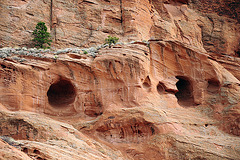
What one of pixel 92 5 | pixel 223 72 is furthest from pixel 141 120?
pixel 92 5

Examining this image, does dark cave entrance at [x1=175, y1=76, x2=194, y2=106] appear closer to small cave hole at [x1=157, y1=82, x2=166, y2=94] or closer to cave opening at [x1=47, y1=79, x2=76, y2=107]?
small cave hole at [x1=157, y1=82, x2=166, y2=94]

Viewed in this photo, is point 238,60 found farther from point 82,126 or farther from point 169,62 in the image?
point 82,126

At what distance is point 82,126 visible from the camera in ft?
64.3

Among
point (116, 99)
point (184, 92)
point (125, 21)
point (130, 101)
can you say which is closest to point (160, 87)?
point (184, 92)

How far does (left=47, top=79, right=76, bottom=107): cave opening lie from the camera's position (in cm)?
2230

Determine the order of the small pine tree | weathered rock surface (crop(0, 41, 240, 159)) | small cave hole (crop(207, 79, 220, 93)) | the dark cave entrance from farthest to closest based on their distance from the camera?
the small pine tree
the dark cave entrance
small cave hole (crop(207, 79, 220, 93))
weathered rock surface (crop(0, 41, 240, 159))

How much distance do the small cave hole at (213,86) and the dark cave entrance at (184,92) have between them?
4.33 ft

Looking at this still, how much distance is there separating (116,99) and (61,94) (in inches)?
171

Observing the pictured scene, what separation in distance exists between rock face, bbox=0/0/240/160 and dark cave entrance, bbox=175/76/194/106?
8 cm

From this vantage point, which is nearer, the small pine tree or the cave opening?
the cave opening

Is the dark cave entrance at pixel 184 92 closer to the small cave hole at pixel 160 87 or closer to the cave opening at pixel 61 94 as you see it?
the small cave hole at pixel 160 87

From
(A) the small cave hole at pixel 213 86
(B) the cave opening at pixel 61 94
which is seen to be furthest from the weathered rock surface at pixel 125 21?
(A) the small cave hole at pixel 213 86

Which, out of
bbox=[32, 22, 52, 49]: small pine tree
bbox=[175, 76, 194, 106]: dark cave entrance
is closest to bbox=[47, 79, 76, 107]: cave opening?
bbox=[32, 22, 52, 49]: small pine tree

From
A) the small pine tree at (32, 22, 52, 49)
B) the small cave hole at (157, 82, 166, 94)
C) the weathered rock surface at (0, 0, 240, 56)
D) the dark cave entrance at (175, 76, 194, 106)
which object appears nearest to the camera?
the small cave hole at (157, 82, 166, 94)
